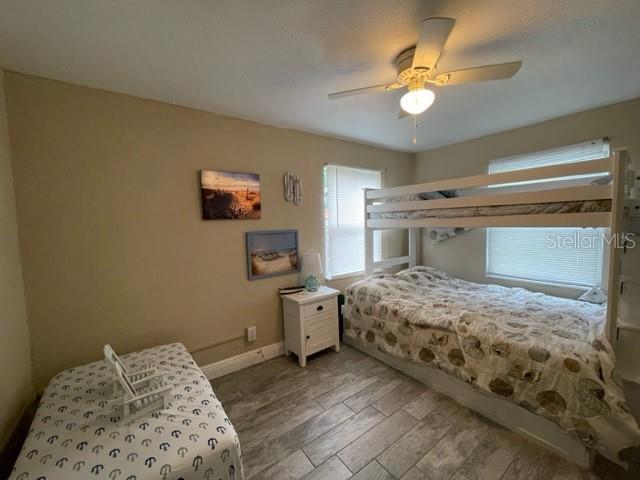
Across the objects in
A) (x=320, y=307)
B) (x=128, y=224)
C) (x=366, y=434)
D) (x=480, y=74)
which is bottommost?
(x=366, y=434)

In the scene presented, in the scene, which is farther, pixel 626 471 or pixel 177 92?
pixel 177 92

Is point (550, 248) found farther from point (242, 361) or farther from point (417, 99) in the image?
point (242, 361)

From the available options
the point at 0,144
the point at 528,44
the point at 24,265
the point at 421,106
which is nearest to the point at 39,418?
the point at 24,265

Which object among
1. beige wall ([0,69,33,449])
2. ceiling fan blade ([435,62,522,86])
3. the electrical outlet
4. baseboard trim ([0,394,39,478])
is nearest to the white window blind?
ceiling fan blade ([435,62,522,86])

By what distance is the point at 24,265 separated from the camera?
1.59 meters

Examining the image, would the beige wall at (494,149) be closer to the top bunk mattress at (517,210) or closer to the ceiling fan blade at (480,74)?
the top bunk mattress at (517,210)

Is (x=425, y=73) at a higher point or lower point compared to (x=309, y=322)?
higher

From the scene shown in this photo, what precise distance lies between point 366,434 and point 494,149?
321 centimetres

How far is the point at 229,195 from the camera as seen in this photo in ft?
7.52

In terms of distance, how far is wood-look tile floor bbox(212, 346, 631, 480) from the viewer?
1.40 meters

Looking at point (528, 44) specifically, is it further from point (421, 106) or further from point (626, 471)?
point (626, 471)

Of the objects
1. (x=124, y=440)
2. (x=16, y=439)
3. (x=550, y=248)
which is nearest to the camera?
(x=124, y=440)

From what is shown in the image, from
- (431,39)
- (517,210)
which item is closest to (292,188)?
(431,39)

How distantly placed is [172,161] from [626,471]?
3482mm
